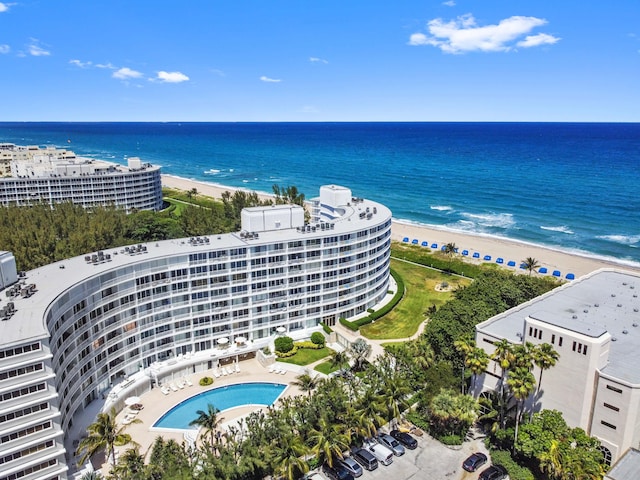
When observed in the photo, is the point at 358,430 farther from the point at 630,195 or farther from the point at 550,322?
the point at 630,195

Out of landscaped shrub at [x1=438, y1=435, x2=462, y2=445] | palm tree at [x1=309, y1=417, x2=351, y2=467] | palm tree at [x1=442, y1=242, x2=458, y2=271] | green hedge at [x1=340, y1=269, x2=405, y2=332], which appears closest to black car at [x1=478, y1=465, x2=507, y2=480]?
landscaped shrub at [x1=438, y1=435, x2=462, y2=445]

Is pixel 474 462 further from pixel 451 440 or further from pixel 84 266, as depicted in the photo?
pixel 84 266

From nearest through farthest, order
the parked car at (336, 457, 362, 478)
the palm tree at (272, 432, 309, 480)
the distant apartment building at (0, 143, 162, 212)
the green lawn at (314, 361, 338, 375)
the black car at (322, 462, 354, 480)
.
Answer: the palm tree at (272, 432, 309, 480)
the black car at (322, 462, 354, 480)
the parked car at (336, 457, 362, 478)
the green lawn at (314, 361, 338, 375)
the distant apartment building at (0, 143, 162, 212)

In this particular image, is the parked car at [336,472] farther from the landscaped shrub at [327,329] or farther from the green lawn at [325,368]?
the landscaped shrub at [327,329]

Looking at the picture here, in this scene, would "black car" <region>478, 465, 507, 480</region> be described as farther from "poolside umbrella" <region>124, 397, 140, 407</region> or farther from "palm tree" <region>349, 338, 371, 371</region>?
"poolside umbrella" <region>124, 397, 140, 407</region>

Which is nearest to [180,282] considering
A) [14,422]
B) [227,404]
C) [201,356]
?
[201,356]

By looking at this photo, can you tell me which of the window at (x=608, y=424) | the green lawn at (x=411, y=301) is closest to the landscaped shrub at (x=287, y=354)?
the green lawn at (x=411, y=301)

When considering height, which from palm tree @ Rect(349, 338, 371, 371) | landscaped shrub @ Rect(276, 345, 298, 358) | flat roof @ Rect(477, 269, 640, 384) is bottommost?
landscaped shrub @ Rect(276, 345, 298, 358)
